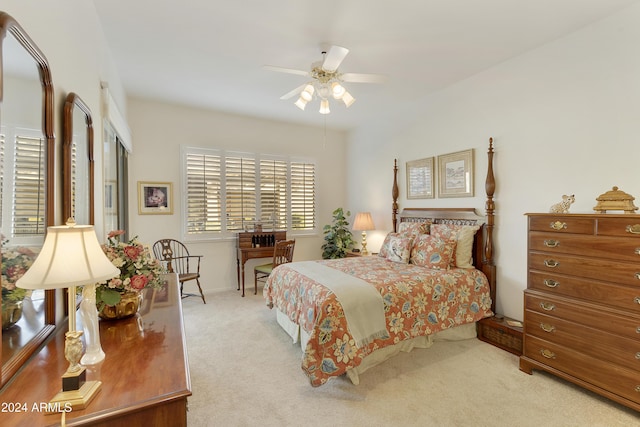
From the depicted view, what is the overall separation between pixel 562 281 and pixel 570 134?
135 centimetres

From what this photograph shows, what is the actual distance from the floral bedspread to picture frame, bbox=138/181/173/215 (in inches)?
84.8

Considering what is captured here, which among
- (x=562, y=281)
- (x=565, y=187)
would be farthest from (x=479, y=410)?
(x=565, y=187)

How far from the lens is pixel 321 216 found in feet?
18.8

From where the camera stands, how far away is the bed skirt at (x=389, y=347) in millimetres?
2473

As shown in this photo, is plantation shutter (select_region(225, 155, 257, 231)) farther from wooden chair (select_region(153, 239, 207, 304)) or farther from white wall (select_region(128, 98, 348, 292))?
wooden chair (select_region(153, 239, 207, 304))

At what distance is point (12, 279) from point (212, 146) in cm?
407

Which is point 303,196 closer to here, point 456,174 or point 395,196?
point 395,196

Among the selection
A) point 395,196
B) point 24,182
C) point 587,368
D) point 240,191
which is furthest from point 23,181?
point 395,196

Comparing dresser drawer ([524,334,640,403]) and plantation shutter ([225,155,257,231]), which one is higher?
plantation shutter ([225,155,257,231])

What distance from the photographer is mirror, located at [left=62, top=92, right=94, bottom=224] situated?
4.86ft

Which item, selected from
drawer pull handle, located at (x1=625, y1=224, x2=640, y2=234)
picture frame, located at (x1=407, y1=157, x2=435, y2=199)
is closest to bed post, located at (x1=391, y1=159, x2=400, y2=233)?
picture frame, located at (x1=407, y1=157, x2=435, y2=199)

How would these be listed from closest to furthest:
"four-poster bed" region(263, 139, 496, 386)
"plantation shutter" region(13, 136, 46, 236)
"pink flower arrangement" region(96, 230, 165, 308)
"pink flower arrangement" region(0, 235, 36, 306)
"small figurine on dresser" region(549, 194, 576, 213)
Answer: "pink flower arrangement" region(0, 235, 36, 306)
"plantation shutter" region(13, 136, 46, 236)
"pink flower arrangement" region(96, 230, 165, 308)
"four-poster bed" region(263, 139, 496, 386)
"small figurine on dresser" region(549, 194, 576, 213)

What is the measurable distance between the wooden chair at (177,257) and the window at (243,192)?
0.78 feet

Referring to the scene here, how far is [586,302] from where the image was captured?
85.0 inches
